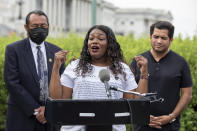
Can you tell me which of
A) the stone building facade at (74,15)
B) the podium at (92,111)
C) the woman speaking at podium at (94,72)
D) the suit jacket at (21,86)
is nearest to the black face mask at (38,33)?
the suit jacket at (21,86)

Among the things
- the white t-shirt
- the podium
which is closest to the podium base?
the podium

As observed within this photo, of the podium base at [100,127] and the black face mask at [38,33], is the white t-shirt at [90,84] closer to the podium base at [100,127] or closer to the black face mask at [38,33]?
the podium base at [100,127]

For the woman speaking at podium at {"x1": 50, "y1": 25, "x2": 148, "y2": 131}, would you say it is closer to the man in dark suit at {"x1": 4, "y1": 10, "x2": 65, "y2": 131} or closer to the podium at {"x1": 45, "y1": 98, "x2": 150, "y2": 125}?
the podium at {"x1": 45, "y1": 98, "x2": 150, "y2": 125}

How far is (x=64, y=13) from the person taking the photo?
8144cm

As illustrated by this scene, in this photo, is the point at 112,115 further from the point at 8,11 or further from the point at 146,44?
the point at 8,11

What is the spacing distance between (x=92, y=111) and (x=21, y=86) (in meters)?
1.85

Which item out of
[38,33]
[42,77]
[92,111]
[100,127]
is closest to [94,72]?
[100,127]

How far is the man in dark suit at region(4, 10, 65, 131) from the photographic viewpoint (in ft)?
14.7

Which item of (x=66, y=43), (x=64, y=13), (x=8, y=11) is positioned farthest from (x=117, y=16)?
(x=66, y=43)

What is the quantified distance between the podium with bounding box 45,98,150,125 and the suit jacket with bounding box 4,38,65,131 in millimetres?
1624

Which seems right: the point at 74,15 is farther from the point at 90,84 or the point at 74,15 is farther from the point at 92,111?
the point at 92,111

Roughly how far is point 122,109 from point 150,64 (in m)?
1.79

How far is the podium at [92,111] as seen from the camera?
282cm

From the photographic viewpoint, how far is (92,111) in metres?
2.82
